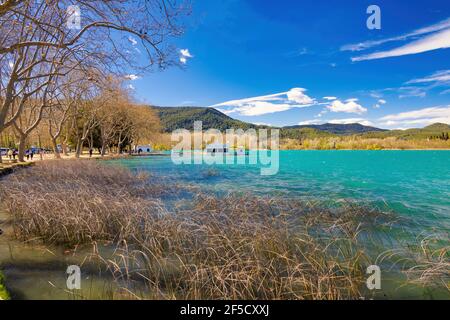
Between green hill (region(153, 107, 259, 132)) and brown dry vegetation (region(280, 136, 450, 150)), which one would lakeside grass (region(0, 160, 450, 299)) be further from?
brown dry vegetation (region(280, 136, 450, 150))

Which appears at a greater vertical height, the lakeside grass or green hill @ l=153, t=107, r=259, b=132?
green hill @ l=153, t=107, r=259, b=132

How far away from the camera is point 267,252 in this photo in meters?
5.24

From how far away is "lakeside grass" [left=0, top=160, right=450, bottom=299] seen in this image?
3.97m

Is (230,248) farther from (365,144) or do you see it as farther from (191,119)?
(191,119)

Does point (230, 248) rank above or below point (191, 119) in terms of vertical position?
below

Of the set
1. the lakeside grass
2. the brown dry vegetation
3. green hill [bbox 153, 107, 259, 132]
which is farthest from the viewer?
green hill [bbox 153, 107, 259, 132]

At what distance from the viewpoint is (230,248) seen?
518 centimetres

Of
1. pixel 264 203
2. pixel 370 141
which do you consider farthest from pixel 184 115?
pixel 264 203

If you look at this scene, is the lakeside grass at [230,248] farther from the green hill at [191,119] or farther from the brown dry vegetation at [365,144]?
the brown dry vegetation at [365,144]

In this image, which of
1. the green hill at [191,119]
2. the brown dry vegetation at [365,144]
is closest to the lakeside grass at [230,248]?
the green hill at [191,119]

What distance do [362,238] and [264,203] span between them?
3075 mm

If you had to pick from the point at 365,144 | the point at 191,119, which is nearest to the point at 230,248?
the point at 365,144

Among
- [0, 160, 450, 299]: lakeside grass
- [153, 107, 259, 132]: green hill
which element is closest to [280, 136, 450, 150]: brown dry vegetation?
[153, 107, 259, 132]: green hill

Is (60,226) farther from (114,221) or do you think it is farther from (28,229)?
(114,221)
